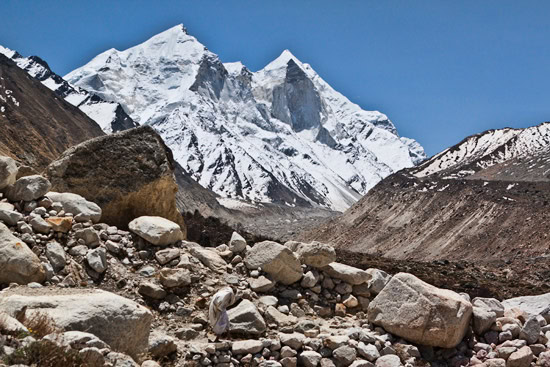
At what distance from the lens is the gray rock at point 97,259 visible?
9156 mm

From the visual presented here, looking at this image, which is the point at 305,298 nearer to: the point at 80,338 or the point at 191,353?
the point at 191,353

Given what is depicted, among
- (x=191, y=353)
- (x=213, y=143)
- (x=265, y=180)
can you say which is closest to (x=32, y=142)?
(x=191, y=353)

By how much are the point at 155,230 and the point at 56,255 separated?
1.89 m

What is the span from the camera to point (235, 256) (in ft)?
36.0

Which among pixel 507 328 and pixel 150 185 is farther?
pixel 150 185

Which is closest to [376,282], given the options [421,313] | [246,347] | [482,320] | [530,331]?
[421,313]

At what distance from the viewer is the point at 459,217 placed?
53.5 metres

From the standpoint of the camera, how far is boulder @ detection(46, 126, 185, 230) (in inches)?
450

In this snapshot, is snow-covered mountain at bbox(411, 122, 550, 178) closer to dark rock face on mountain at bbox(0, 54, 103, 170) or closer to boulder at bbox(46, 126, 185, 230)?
dark rock face on mountain at bbox(0, 54, 103, 170)

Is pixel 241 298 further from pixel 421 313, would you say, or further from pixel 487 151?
pixel 487 151

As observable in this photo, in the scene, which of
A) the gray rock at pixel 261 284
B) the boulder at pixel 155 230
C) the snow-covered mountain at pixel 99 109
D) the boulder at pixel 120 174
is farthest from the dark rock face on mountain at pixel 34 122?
the snow-covered mountain at pixel 99 109

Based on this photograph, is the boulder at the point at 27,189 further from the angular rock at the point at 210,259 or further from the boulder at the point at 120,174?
the angular rock at the point at 210,259

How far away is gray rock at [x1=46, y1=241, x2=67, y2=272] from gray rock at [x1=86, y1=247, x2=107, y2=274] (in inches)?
16.2

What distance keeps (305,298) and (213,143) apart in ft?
616
